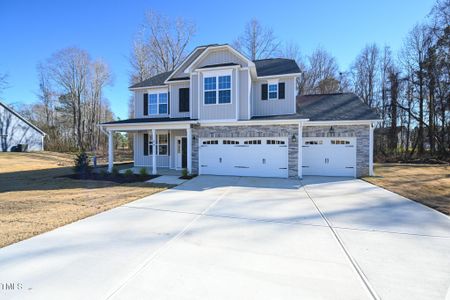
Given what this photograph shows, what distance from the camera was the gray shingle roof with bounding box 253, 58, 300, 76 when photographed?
44.8ft

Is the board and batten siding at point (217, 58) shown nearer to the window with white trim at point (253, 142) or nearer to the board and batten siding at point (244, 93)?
the board and batten siding at point (244, 93)

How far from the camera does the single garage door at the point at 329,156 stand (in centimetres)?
1262

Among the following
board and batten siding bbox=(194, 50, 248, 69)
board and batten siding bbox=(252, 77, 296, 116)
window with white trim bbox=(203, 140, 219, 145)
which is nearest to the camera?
board and batten siding bbox=(194, 50, 248, 69)

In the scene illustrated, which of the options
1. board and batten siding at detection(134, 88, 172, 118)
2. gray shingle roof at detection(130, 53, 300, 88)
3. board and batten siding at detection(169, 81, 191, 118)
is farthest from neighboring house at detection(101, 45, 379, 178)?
board and batten siding at detection(134, 88, 172, 118)

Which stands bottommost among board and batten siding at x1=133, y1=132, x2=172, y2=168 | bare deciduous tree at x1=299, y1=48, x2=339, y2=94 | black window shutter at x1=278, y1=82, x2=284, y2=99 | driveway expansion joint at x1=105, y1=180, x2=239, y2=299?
driveway expansion joint at x1=105, y1=180, x2=239, y2=299

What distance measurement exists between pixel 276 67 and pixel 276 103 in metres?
2.72

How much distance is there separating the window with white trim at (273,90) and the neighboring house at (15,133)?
28.9 meters

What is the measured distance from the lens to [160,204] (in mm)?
6809

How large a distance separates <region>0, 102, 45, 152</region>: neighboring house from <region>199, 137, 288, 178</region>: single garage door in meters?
25.9

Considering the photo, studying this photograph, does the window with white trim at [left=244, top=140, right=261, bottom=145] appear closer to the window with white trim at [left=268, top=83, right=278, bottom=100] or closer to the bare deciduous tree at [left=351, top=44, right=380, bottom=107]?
the window with white trim at [left=268, top=83, right=278, bottom=100]

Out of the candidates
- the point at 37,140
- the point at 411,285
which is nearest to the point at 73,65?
the point at 37,140

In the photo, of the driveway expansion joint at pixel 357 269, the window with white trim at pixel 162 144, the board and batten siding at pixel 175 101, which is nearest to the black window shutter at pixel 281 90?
the board and batten siding at pixel 175 101

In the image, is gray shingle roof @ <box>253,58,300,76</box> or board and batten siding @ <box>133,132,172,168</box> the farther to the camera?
board and batten siding @ <box>133,132,172,168</box>

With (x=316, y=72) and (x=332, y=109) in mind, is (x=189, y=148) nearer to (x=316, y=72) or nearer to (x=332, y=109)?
(x=332, y=109)
